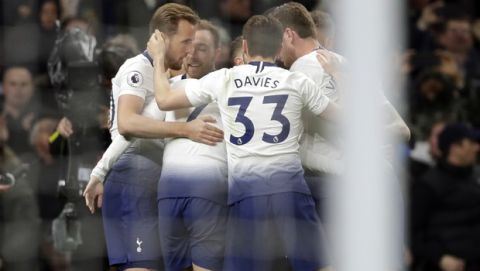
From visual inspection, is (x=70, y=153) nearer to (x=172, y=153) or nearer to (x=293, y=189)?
(x=172, y=153)

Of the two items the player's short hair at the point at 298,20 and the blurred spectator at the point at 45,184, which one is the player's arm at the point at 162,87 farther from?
the blurred spectator at the point at 45,184

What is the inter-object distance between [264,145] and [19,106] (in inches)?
39.6

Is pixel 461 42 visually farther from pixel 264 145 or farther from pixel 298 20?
pixel 264 145

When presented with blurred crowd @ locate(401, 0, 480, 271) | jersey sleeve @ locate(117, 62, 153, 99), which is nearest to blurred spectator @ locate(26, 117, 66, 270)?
jersey sleeve @ locate(117, 62, 153, 99)

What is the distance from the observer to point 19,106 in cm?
382

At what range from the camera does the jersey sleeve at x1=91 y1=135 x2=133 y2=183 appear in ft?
11.5

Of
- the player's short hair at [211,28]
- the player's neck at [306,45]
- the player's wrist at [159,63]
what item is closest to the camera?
the player's wrist at [159,63]

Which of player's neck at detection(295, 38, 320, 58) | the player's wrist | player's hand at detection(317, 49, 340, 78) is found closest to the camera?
player's hand at detection(317, 49, 340, 78)

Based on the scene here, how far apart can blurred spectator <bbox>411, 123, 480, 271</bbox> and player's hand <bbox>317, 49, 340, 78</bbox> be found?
26.3 inches

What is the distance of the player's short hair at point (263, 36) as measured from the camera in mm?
3238

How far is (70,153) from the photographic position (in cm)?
375

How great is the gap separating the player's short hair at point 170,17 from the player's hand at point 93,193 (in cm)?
50

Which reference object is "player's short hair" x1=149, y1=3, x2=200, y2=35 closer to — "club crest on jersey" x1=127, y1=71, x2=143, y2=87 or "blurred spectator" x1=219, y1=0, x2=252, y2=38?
"club crest on jersey" x1=127, y1=71, x2=143, y2=87

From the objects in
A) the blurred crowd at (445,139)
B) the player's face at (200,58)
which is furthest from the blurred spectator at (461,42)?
the player's face at (200,58)
